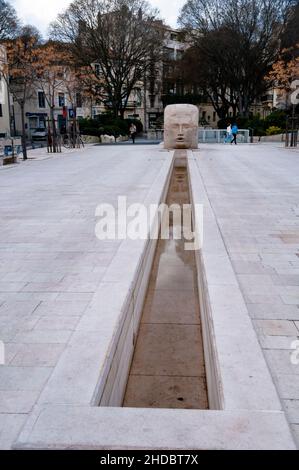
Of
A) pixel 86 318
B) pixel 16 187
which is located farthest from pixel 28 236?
pixel 16 187

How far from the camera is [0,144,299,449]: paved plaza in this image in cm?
337

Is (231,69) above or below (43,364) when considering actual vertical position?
above

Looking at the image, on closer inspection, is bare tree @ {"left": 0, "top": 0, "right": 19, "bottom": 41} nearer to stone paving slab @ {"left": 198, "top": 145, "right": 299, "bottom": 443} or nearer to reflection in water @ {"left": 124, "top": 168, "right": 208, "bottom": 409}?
stone paving slab @ {"left": 198, "top": 145, "right": 299, "bottom": 443}

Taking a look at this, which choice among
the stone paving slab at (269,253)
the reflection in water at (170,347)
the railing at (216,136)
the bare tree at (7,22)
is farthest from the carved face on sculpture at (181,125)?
the bare tree at (7,22)

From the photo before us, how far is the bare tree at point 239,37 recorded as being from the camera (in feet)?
140

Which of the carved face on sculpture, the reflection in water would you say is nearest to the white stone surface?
the reflection in water

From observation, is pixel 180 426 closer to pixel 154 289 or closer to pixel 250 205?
pixel 154 289

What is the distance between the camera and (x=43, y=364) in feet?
11.3

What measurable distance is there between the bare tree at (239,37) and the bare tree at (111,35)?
4220 millimetres

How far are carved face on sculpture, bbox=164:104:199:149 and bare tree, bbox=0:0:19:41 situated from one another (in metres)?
26.7

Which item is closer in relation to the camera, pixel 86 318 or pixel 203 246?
pixel 86 318

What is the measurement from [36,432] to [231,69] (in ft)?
153

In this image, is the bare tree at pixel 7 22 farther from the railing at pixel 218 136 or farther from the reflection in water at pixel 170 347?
the reflection in water at pixel 170 347

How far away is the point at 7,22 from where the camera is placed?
45.3 meters
